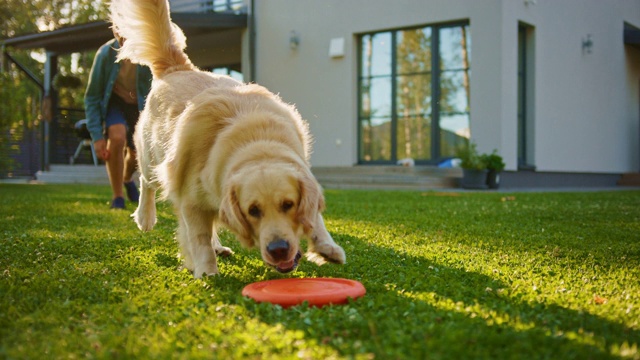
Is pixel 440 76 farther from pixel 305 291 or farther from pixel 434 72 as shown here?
pixel 305 291

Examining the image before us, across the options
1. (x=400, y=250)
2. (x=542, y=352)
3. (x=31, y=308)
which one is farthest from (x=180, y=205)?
(x=542, y=352)

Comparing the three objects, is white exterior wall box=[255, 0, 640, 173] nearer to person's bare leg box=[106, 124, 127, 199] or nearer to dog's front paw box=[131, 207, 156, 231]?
person's bare leg box=[106, 124, 127, 199]

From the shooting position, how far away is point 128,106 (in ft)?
25.4

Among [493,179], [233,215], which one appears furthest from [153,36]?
[493,179]

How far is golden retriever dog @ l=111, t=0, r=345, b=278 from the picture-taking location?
10.4 ft

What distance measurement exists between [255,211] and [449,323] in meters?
1.22

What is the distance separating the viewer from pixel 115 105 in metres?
7.64

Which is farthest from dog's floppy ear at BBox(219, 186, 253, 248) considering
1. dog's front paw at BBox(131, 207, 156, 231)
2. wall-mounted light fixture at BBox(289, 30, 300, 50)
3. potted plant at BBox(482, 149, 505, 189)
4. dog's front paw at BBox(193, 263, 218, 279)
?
wall-mounted light fixture at BBox(289, 30, 300, 50)

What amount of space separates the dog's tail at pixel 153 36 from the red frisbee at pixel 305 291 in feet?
8.82

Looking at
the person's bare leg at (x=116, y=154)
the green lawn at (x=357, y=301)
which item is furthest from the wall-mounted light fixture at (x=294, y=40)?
the green lawn at (x=357, y=301)

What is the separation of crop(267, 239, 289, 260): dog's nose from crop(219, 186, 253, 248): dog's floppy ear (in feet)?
0.73

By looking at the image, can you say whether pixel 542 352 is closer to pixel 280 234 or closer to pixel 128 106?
pixel 280 234

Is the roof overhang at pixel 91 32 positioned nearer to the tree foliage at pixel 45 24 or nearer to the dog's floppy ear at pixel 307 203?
the dog's floppy ear at pixel 307 203

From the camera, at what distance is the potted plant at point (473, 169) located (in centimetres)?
1326
